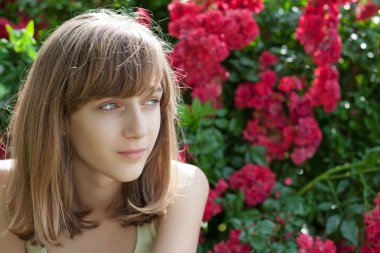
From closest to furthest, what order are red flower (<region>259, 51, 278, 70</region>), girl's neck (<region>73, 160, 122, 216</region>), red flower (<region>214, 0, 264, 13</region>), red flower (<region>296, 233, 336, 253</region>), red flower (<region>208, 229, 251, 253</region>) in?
girl's neck (<region>73, 160, 122, 216</region>) < red flower (<region>296, 233, 336, 253</region>) < red flower (<region>208, 229, 251, 253</region>) < red flower (<region>214, 0, 264, 13</region>) < red flower (<region>259, 51, 278, 70</region>)

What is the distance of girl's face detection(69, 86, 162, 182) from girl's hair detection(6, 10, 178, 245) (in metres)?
0.03

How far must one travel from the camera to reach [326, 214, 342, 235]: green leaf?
105 inches

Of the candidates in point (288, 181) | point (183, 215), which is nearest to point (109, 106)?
point (183, 215)

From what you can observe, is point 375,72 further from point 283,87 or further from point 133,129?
point 133,129

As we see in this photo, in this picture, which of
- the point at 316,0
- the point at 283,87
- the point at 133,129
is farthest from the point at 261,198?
the point at 133,129

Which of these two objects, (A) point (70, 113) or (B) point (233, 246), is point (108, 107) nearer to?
(A) point (70, 113)

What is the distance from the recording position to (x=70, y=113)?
2035 millimetres

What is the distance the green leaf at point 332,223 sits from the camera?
2.67m

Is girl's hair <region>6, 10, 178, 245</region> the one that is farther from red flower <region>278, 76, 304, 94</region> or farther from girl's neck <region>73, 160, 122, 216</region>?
red flower <region>278, 76, 304, 94</region>

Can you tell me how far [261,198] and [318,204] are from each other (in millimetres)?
215

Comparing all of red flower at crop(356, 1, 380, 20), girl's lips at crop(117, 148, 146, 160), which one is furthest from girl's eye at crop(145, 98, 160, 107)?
red flower at crop(356, 1, 380, 20)

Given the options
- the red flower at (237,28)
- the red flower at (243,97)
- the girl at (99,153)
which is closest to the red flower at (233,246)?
the girl at (99,153)

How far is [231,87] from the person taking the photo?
3.07 metres

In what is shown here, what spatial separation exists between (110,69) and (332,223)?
108 centimetres
